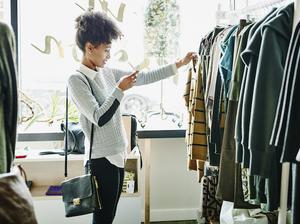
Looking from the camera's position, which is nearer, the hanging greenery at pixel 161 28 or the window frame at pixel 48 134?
the window frame at pixel 48 134

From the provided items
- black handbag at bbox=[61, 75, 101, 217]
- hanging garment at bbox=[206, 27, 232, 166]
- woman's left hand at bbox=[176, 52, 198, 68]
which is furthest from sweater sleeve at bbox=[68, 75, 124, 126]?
woman's left hand at bbox=[176, 52, 198, 68]

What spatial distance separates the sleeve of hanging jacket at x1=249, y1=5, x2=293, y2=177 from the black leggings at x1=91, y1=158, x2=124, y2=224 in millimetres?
757

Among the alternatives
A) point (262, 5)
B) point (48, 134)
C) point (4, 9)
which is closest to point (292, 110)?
point (262, 5)

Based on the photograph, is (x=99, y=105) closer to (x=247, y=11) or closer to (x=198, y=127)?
(x=198, y=127)

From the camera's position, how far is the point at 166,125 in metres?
2.67

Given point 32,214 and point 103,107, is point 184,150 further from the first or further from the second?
point 32,214

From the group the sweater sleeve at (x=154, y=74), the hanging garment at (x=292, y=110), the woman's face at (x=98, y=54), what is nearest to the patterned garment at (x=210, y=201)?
the sweater sleeve at (x=154, y=74)

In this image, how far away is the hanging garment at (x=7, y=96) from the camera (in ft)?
3.83

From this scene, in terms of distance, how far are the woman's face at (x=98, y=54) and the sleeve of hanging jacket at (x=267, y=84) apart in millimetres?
788

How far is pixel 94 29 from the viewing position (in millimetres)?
1675

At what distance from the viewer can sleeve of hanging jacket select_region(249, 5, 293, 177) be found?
3.88 ft

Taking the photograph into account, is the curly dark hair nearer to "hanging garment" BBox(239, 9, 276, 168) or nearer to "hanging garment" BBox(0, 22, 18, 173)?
"hanging garment" BBox(0, 22, 18, 173)

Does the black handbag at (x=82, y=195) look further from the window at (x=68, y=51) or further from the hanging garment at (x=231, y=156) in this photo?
the window at (x=68, y=51)

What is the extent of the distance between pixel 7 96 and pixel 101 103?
589 millimetres
